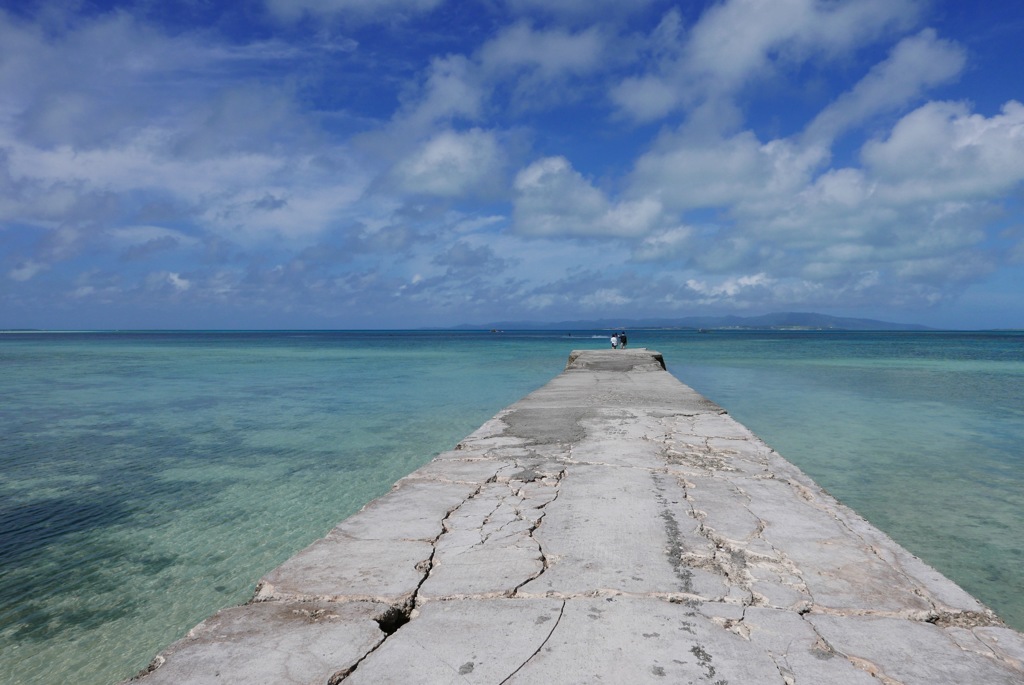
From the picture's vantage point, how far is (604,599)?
1.88 meters

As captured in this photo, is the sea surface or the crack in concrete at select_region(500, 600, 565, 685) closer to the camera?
the crack in concrete at select_region(500, 600, 565, 685)

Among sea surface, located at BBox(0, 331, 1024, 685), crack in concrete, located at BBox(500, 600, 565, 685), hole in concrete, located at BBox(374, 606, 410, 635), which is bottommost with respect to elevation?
sea surface, located at BBox(0, 331, 1024, 685)

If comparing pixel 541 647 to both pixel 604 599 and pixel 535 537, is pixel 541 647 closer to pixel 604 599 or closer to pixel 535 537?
pixel 604 599

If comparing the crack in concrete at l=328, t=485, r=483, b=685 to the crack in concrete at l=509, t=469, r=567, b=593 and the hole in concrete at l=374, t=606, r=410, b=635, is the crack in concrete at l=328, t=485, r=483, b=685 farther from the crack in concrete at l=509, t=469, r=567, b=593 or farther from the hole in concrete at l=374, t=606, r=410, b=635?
the crack in concrete at l=509, t=469, r=567, b=593

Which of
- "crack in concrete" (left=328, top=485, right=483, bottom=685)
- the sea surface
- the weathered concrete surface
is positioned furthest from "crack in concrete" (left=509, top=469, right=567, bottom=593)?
the sea surface

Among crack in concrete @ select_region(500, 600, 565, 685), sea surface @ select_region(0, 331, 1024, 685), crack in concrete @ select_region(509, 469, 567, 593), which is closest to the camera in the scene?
crack in concrete @ select_region(500, 600, 565, 685)

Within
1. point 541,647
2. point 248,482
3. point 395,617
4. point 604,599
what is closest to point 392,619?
point 395,617

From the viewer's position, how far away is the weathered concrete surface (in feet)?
5.04

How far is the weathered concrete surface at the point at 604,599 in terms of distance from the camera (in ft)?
5.04

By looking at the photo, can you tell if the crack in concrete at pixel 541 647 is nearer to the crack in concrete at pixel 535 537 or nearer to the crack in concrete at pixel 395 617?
the crack in concrete at pixel 535 537

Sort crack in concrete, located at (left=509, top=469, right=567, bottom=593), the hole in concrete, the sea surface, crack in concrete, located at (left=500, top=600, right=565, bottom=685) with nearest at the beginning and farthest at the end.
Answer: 1. crack in concrete, located at (left=500, top=600, right=565, bottom=685)
2. the hole in concrete
3. crack in concrete, located at (left=509, top=469, right=567, bottom=593)
4. the sea surface

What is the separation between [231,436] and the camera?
8289mm

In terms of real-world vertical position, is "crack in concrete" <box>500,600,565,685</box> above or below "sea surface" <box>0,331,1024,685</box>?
above

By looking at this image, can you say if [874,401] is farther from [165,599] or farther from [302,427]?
[165,599]
